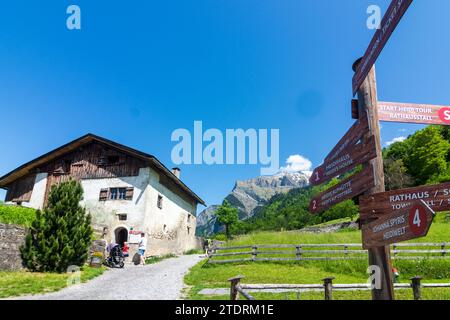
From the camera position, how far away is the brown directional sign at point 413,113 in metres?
3.72

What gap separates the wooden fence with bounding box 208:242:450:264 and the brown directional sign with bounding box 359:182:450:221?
12015 mm

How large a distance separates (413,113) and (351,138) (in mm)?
772

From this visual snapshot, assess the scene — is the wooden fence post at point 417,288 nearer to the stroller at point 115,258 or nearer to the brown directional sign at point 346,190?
the brown directional sign at point 346,190

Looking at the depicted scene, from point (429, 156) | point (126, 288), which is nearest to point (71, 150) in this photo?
point (126, 288)

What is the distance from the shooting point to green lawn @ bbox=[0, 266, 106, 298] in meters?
9.71

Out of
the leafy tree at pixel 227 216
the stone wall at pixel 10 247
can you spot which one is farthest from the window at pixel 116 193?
the leafy tree at pixel 227 216

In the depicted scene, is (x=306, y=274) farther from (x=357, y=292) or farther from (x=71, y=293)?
(x=71, y=293)

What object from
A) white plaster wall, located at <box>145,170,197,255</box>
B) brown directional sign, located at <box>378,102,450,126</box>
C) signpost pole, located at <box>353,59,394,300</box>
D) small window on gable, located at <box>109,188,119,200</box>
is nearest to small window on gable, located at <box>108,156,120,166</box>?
small window on gable, located at <box>109,188,119,200</box>

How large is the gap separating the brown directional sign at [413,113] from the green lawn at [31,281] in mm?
11007

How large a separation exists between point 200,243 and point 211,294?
2719cm

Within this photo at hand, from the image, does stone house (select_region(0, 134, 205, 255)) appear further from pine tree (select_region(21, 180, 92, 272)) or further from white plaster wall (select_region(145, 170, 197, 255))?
pine tree (select_region(21, 180, 92, 272))

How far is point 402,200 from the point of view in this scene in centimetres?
317
